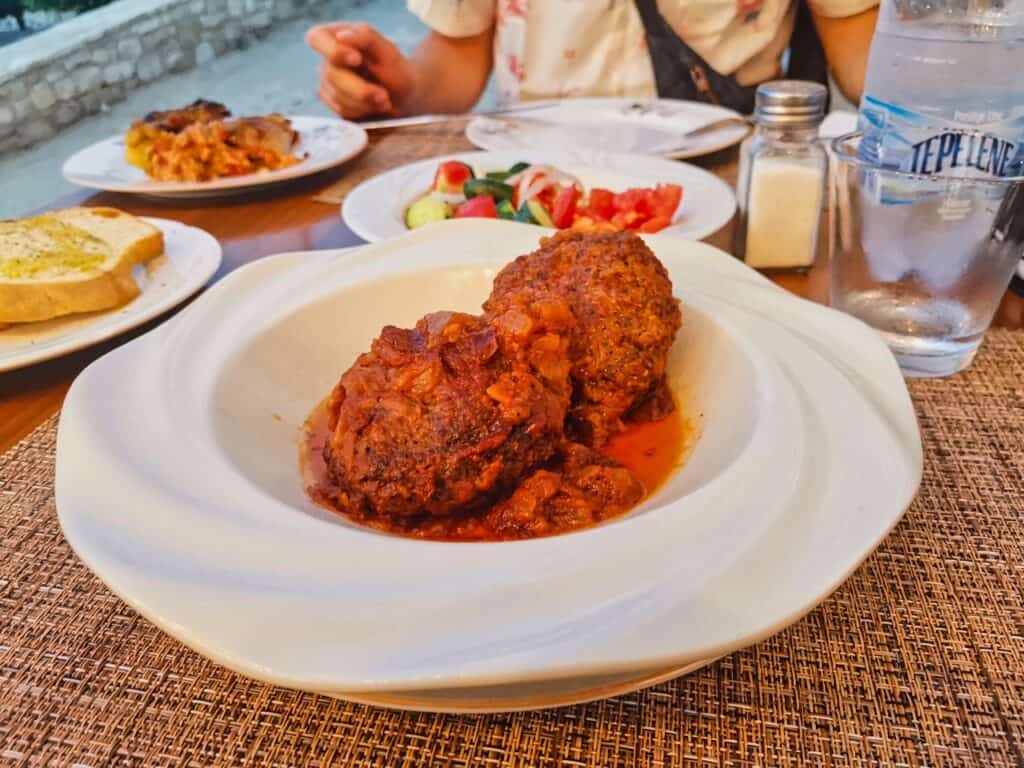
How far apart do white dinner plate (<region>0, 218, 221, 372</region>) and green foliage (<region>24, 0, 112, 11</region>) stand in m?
5.47

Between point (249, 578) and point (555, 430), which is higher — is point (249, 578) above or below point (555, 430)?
above

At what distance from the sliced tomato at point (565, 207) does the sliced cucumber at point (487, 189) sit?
0.65ft

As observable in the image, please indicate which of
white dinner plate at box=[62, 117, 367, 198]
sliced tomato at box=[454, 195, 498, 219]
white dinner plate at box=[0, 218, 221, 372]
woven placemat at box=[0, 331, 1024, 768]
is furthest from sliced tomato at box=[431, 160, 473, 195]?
woven placemat at box=[0, 331, 1024, 768]

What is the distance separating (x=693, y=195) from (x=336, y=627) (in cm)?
204

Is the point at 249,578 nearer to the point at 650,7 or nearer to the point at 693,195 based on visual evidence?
the point at 693,195

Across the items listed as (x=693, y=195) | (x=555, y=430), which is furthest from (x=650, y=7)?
(x=555, y=430)

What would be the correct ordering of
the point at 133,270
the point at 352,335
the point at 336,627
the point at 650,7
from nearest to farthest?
the point at 336,627 < the point at 352,335 < the point at 133,270 < the point at 650,7

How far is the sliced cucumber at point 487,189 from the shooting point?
2562 mm

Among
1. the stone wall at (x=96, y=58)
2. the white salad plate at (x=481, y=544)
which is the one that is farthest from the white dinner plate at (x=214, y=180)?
the stone wall at (x=96, y=58)

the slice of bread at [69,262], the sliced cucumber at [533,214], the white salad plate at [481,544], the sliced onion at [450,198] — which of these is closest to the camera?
the white salad plate at [481,544]

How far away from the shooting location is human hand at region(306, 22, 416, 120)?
3852mm

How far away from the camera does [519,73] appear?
14.6 ft

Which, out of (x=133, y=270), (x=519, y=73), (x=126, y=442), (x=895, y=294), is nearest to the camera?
(x=126, y=442)

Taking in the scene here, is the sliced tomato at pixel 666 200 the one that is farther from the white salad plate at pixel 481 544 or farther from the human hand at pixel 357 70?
the human hand at pixel 357 70
